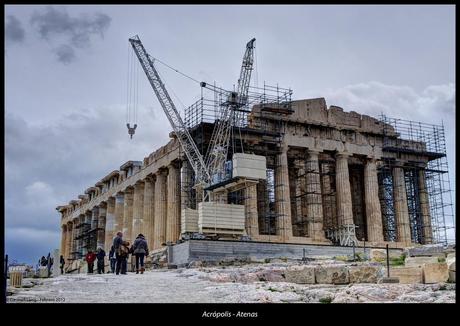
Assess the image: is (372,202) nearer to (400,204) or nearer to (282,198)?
→ (400,204)

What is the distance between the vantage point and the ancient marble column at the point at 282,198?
50688 millimetres

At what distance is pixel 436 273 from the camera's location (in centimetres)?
1841

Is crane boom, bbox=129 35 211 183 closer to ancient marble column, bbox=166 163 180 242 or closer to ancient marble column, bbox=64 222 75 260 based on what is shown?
ancient marble column, bbox=166 163 180 242

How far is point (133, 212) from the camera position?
211 feet

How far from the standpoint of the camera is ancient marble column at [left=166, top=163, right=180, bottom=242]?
5384 centimetres

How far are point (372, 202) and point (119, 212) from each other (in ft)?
91.7

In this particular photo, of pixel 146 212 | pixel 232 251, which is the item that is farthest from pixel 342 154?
pixel 146 212

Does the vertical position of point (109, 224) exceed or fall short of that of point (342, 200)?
it falls short

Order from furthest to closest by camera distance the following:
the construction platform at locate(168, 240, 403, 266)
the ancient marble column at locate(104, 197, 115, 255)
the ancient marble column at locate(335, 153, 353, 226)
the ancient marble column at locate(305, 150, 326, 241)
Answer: the ancient marble column at locate(104, 197, 115, 255)
the ancient marble column at locate(335, 153, 353, 226)
the ancient marble column at locate(305, 150, 326, 241)
the construction platform at locate(168, 240, 403, 266)

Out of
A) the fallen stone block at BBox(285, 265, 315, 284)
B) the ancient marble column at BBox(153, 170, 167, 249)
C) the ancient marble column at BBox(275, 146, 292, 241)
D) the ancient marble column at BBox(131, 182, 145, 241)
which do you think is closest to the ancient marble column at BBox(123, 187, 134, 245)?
the ancient marble column at BBox(131, 182, 145, 241)

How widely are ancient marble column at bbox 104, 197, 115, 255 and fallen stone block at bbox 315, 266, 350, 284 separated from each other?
51.0 metres

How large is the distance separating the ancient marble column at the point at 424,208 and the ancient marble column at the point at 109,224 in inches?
1261
